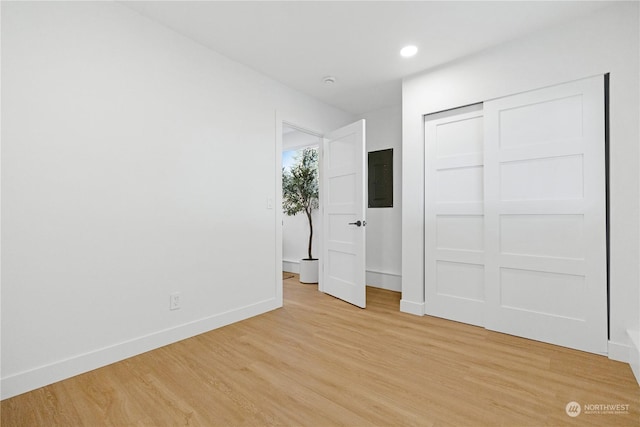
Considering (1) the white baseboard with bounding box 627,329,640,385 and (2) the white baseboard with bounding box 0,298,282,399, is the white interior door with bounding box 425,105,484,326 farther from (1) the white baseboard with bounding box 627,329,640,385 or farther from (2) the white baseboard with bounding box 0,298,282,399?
(2) the white baseboard with bounding box 0,298,282,399

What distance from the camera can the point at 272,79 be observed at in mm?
3182

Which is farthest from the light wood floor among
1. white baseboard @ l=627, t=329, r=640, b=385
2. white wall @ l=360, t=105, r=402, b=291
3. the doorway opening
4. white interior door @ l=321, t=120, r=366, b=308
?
the doorway opening

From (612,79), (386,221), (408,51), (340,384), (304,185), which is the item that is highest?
(408,51)

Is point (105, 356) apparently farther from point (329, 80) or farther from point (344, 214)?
point (329, 80)

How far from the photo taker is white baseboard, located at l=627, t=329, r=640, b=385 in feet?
5.88

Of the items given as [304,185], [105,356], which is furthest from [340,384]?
[304,185]

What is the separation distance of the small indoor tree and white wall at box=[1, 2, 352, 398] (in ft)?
5.69

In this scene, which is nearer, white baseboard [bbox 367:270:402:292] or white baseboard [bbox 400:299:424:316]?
white baseboard [bbox 400:299:424:316]

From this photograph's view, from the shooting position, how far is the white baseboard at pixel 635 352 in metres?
1.79

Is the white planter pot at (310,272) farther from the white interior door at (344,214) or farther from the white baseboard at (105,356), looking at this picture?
the white baseboard at (105,356)

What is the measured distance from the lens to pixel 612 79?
208 centimetres

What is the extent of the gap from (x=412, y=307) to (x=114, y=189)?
276 centimetres

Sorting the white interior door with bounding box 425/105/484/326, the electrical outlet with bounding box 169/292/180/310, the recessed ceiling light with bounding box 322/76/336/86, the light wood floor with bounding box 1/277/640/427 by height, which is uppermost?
the recessed ceiling light with bounding box 322/76/336/86

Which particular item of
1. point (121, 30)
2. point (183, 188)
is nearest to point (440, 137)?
point (183, 188)
